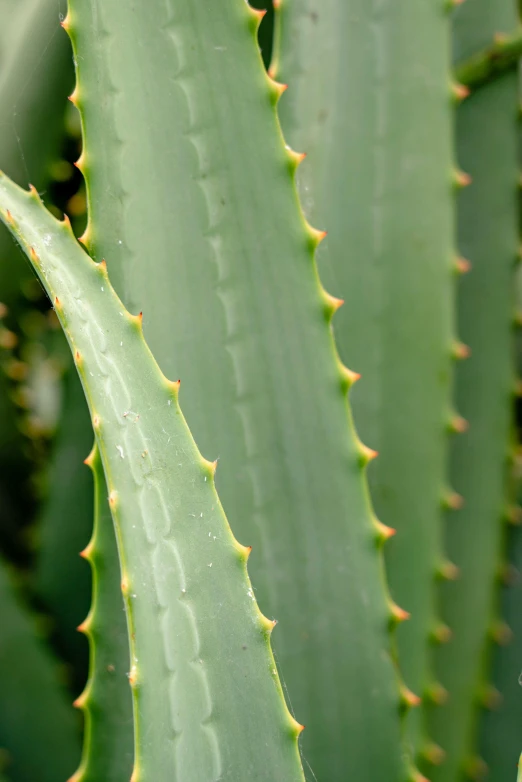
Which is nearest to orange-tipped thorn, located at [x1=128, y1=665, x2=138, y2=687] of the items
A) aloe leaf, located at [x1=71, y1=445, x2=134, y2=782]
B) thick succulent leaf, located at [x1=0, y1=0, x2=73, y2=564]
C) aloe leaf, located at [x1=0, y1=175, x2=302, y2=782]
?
aloe leaf, located at [x1=0, y1=175, x2=302, y2=782]

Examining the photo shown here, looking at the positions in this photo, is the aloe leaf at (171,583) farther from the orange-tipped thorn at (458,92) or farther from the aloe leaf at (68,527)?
the orange-tipped thorn at (458,92)

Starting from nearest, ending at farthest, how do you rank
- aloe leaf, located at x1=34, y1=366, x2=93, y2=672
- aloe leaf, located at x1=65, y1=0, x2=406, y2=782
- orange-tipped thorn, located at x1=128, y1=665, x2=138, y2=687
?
orange-tipped thorn, located at x1=128, y1=665, x2=138, y2=687, aloe leaf, located at x1=65, y1=0, x2=406, y2=782, aloe leaf, located at x1=34, y1=366, x2=93, y2=672

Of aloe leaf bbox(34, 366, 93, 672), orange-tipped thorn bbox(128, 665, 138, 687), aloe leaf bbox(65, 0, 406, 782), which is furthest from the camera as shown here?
aloe leaf bbox(34, 366, 93, 672)

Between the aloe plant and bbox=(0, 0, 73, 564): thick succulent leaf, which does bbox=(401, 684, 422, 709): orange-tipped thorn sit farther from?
bbox=(0, 0, 73, 564): thick succulent leaf

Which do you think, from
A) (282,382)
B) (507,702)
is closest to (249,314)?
(282,382)

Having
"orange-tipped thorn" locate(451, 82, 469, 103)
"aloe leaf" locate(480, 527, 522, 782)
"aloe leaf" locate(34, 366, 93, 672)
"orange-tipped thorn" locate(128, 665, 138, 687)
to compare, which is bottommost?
"aloe leaf" locate(480, 527, 522, 782)

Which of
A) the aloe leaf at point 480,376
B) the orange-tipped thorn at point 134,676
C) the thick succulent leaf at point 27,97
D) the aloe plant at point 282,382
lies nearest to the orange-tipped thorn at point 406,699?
the aloe plant at point 282,382

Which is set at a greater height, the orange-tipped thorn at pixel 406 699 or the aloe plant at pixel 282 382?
the aloe plant at pixel 282 382

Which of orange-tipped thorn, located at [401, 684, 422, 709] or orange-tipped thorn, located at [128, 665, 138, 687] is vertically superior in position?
orange-tipped thorn, located at [128, 665, 138, 687]
